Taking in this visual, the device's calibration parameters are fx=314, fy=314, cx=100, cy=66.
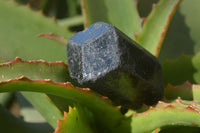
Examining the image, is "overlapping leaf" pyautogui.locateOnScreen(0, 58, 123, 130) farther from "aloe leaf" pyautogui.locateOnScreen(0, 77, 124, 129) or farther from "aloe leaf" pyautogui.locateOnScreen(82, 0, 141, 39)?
"aloe leaf" pyautogui.locateOnScreen(82, 0, 141, 39)

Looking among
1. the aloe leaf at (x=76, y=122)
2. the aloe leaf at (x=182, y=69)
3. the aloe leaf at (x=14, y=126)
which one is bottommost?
the aloe leaf at (x=14, y=126)

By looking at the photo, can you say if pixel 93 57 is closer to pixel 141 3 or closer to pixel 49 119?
pixel 49 119

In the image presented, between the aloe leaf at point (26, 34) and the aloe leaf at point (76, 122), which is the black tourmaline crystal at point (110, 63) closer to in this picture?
the aloe leaf at point (76, 122)

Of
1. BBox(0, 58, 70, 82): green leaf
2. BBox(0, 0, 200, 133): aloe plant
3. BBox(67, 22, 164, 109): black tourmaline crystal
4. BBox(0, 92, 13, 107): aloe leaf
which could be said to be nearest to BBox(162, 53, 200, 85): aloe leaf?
BBox(0, 0, 200, 133): aloe plant

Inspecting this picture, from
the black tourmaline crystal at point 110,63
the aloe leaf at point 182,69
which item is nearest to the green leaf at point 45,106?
the black tourmaline crystal at point 110,63

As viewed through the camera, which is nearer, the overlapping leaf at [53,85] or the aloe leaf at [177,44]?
the overlapping leaf at [53,85]

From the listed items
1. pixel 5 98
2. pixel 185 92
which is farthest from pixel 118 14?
pixel 5 98

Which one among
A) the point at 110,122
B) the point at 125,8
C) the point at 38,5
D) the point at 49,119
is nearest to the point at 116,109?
the point at 110,122
